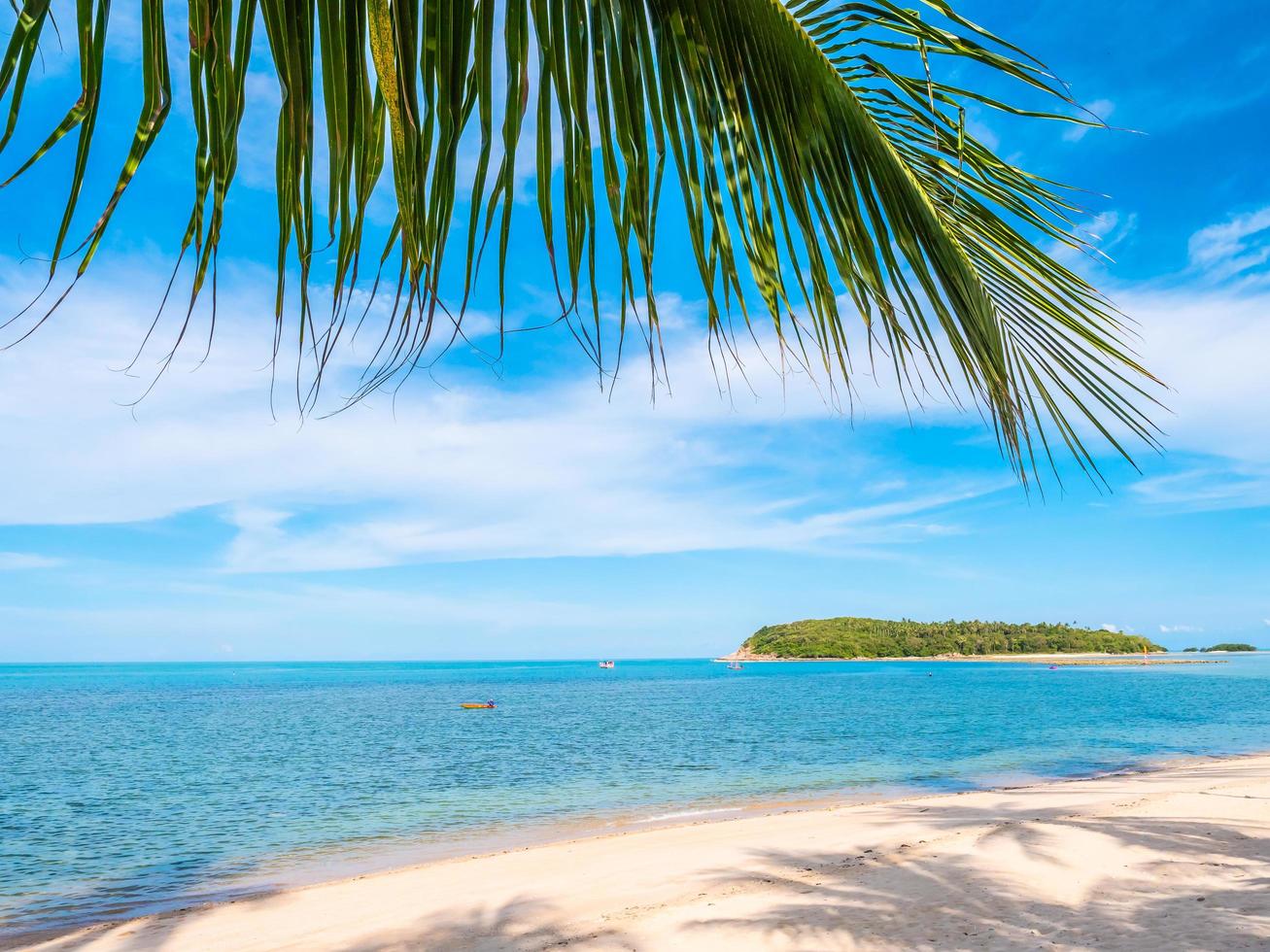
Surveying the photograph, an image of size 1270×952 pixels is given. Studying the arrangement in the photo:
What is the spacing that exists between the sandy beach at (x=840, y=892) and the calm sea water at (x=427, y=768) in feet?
11.9

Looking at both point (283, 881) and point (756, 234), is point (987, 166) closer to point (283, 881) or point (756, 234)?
point (756, 234)

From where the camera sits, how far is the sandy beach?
23.6 ft

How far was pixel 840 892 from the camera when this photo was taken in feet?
30.0

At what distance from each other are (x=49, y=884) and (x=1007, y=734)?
35.1 metres

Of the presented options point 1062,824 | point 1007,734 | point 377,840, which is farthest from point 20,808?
point 1007,734

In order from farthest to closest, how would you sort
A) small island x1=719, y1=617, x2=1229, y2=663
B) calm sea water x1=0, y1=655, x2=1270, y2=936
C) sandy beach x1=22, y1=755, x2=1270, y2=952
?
small island x1=719, y1=617, x2=1229, y2=663 → calm sea water x1=0, y1=655, x2=1270, y2=936 → sandy beach x1=22, y1=755, x2=1270, y2=952

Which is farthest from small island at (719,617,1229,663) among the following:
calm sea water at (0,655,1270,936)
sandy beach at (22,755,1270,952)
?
sandy beach at (22,755,1270,952)

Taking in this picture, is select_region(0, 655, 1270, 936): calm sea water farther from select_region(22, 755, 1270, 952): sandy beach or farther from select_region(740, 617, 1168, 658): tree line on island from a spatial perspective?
select_region(740, 617, 1168, 658): tree line on island

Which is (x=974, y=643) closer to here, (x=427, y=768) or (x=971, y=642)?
(x=971, y=642)

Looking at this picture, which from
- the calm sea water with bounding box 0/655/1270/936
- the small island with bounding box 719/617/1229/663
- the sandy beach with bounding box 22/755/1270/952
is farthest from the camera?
the small island with bounding box 719/617/1229/663

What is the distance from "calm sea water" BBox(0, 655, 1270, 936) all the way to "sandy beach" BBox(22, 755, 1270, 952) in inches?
142

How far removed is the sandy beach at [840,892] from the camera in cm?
720

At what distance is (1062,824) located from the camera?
11766 mm

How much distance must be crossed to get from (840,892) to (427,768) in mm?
23208
